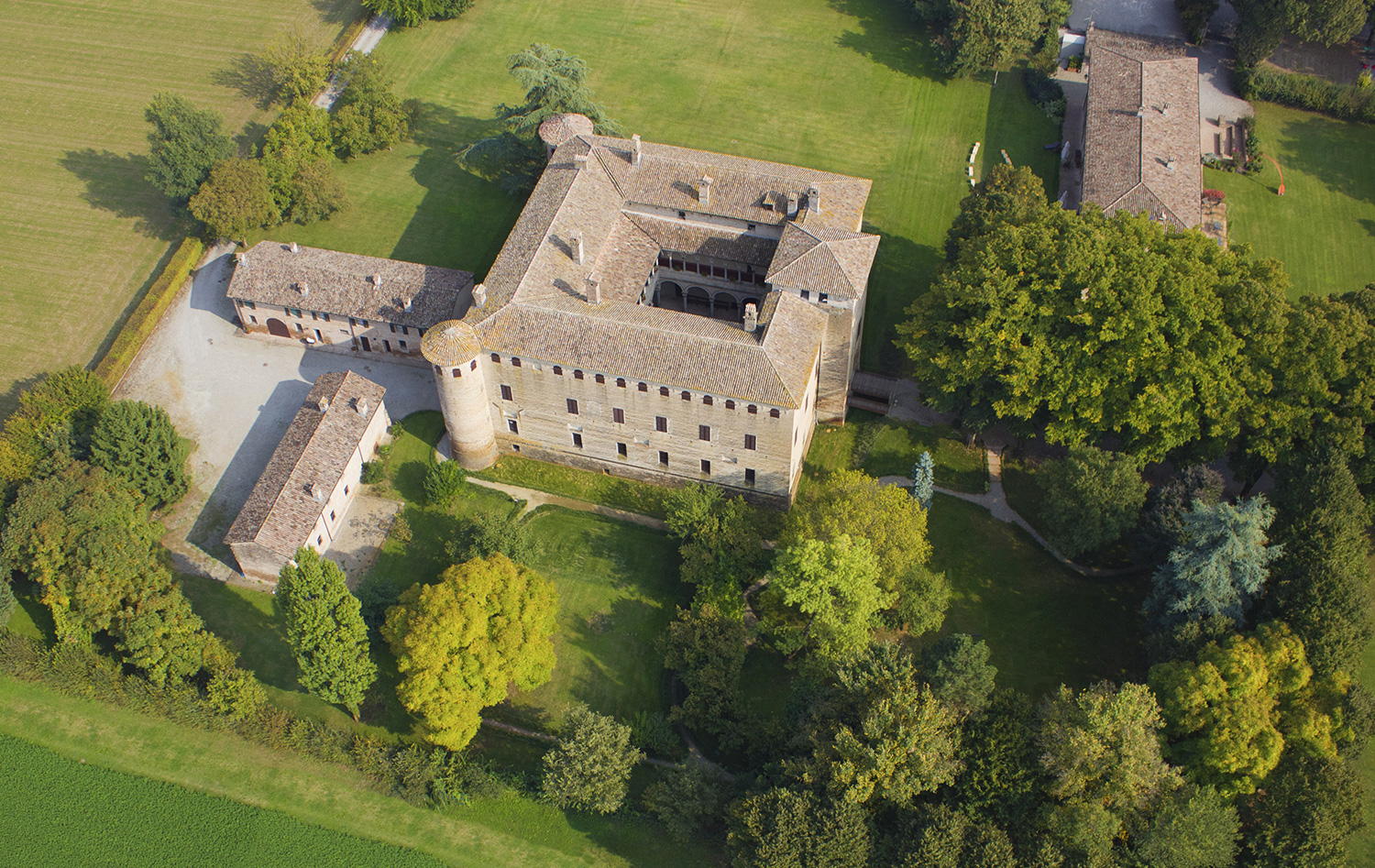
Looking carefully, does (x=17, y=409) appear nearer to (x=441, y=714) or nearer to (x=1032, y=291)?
(x=441, y=714)

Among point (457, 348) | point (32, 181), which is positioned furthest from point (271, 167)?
point (457, 348)

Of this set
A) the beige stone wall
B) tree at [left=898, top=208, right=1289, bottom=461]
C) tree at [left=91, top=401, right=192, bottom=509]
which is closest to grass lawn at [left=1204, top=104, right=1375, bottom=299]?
tree at [left=898, top=208, right=1289, bottom=461]

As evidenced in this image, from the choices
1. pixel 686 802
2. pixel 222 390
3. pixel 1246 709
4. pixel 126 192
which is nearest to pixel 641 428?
pixel 686 802

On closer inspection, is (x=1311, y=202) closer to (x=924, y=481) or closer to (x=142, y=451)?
(x=924, y=481)

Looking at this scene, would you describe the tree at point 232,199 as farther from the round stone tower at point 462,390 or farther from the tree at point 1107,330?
the tree at point 1107,330

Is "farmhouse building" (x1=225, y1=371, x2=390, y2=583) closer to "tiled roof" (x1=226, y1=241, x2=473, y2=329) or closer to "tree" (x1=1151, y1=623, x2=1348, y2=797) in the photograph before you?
"tiled roof" (x1=226, y1=241, x2=473, y2=329)
